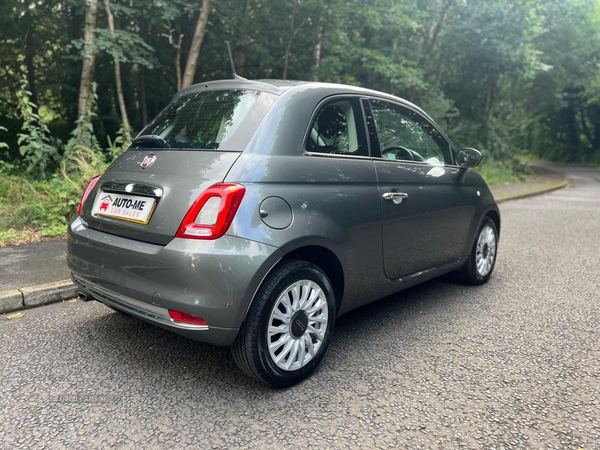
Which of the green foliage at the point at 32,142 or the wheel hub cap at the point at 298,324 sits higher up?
the green foliage at the point at 32,142

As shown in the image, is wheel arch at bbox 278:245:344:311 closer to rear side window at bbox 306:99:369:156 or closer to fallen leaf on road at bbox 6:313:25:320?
rear side window at bbox 306:99:369:156

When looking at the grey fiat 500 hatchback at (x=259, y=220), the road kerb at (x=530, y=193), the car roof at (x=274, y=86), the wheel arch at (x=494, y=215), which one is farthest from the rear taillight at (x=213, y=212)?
the road kerb at (x=530, y=193)

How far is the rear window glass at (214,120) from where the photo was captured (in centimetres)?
286

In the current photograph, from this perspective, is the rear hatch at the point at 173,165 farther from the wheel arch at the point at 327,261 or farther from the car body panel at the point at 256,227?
the wheel arch at the point at 327,261

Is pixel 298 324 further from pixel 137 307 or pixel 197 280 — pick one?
pixel 137 307

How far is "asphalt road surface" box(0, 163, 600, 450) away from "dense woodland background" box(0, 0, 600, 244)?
360 centimetres

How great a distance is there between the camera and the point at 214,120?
10.1 ft

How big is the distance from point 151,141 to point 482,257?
331 centimetres

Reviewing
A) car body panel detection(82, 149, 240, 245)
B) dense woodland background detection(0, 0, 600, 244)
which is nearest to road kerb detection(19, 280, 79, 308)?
car body panel detection(82, 149, 240, 245)

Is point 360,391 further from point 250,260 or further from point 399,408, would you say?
point 250,260

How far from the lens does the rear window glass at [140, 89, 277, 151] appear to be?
2.86 metres

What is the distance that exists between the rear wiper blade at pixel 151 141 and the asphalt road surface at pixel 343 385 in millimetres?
1306

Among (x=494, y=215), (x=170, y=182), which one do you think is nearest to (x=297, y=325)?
(x=170, y=182)

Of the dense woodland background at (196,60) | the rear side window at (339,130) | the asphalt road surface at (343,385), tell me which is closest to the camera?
the asphalt road surface at (343,385)
